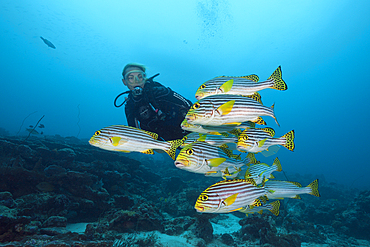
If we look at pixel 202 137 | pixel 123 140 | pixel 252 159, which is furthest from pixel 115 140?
pixel 252 159

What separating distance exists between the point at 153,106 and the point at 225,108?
3.19 m

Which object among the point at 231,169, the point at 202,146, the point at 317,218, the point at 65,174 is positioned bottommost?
the point at 317,218

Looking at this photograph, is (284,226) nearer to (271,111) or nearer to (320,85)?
(271,111)

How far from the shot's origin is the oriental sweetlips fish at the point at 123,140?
2.36m

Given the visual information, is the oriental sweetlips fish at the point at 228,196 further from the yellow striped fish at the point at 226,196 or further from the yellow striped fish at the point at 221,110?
the yellow striped fish at the point at 221,110

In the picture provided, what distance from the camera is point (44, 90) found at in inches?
5453

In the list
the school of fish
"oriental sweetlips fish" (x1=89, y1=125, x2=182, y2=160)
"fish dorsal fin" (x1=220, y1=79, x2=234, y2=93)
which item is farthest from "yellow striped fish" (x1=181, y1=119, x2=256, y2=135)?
"fish dorsal fin" (x1=220, y1=79, x2=234, y2=93)

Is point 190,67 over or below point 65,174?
over

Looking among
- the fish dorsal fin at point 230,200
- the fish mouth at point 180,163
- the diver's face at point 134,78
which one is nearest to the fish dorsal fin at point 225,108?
the fish mouth at point 180,163

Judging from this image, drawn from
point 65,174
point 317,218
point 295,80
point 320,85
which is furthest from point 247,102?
point 320,85

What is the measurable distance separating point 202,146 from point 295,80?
111m

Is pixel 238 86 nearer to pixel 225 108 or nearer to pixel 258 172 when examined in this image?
pixel 225 108

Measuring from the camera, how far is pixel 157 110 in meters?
4.75

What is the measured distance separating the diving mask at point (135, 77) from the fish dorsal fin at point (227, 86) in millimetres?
3480
